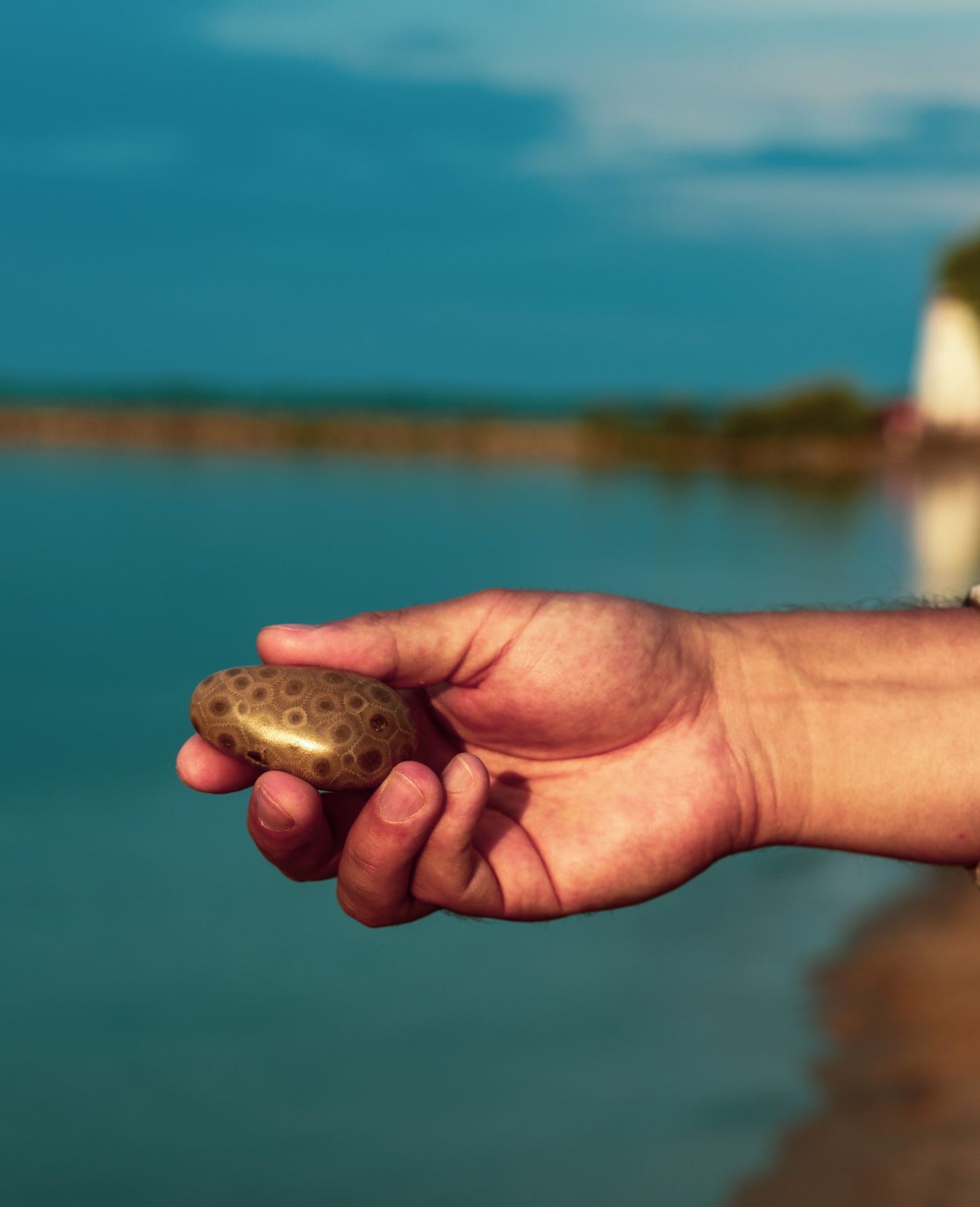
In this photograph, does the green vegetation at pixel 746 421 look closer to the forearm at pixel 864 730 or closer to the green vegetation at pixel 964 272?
the green vegetation at pixel 964 272

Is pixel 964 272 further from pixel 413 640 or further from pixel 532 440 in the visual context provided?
pixel 413 640

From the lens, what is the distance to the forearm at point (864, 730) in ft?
10.0

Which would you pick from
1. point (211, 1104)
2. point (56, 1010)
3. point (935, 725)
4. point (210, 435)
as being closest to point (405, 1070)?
point (211, 1104)

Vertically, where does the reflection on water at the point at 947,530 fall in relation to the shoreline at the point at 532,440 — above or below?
below

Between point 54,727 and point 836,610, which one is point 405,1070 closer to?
point 836,610

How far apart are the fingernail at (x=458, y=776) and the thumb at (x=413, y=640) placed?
30 centimetres

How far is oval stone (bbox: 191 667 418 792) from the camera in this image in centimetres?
280

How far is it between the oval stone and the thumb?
4 centimetres

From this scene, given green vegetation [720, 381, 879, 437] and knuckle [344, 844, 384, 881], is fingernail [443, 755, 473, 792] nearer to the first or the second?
knuckle [344, 844, 384, 881]

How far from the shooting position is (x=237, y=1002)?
23.5ft

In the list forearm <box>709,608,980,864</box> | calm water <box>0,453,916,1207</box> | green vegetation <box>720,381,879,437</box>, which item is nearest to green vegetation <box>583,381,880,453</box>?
green vegetation <box>720,381,879,437</box>

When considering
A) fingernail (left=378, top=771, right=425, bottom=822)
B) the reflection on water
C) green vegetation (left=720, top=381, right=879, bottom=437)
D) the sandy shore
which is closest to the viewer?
fingernail (left=378, top=771, right=425, bottom=822)

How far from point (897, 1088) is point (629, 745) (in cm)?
292

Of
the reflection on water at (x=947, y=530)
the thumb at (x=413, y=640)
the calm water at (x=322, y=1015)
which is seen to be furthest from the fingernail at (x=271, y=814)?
the reflection on water at (x=947, y=530)
